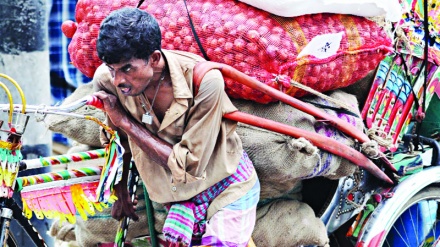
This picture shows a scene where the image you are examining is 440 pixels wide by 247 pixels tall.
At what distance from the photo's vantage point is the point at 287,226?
329 centimetres

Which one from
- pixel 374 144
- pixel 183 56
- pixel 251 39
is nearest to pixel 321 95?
pixel 374 144

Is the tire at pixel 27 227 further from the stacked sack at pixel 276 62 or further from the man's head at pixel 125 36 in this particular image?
the man's head at pixel 125 36

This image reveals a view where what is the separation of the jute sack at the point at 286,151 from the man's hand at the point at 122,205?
511 mm

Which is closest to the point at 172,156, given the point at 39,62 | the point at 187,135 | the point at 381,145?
the point at 187,135

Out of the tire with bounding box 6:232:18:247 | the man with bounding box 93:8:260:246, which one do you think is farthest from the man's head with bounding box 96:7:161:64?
the tire with bounding box 6:232:18:247

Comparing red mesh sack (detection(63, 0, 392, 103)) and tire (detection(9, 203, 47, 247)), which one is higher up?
red mesh sack (detection(63, 0, 392, 103))

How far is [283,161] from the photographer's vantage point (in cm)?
307

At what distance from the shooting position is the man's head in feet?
8.13

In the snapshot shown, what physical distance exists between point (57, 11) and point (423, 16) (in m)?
3.30

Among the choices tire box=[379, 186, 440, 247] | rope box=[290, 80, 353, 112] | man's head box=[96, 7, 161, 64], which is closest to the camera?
man's head box=[96, 7, 161, 64]

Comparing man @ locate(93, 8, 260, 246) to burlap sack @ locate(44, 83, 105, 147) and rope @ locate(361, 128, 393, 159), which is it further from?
rope @ locate(361, 128, 393, 159)

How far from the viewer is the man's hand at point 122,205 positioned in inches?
122

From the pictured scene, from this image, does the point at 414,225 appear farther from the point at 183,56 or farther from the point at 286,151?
the point at 183,56

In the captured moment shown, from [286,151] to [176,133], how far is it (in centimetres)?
52
